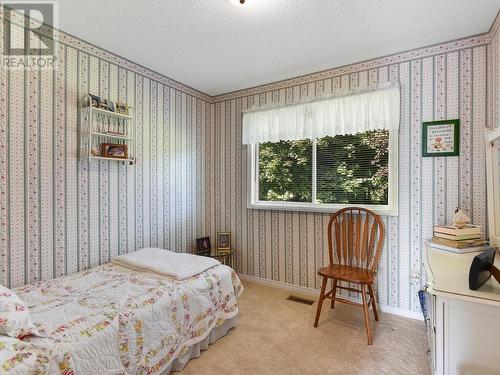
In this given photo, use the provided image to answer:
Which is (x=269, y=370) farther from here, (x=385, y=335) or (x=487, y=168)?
(x=487, y=168)

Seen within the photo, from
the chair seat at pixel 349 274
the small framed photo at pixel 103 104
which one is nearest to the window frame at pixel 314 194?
the chair seat at pixel 349 274

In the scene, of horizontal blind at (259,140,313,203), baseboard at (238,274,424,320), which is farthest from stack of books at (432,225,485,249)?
horizontal blind at (259,140,313,203)

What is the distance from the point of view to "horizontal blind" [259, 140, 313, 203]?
3.20m

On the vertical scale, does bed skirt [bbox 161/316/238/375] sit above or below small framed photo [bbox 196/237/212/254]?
below

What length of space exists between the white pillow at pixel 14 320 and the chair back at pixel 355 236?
7.53ft

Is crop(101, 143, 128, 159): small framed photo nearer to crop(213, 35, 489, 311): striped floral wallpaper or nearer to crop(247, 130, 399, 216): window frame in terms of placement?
crop(247, 130, 399, 216): window frame

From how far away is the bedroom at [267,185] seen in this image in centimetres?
166

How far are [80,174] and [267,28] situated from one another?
80.1 inches

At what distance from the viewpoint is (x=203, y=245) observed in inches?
141

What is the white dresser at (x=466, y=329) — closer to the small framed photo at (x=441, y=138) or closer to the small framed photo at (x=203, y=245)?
the small framed photo at (x=441, y=138)

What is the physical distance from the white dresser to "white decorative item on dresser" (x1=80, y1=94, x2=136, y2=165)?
8.60ft

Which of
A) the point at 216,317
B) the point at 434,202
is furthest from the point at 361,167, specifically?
the point at 216,317

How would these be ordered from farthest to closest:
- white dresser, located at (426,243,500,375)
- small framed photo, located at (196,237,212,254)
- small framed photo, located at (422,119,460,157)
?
small framed photo, located at (196,237,212,254), small framed photo, located at (422,119,460,157), white dresser, located at (426,243,500,375)

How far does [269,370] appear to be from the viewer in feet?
6.07
